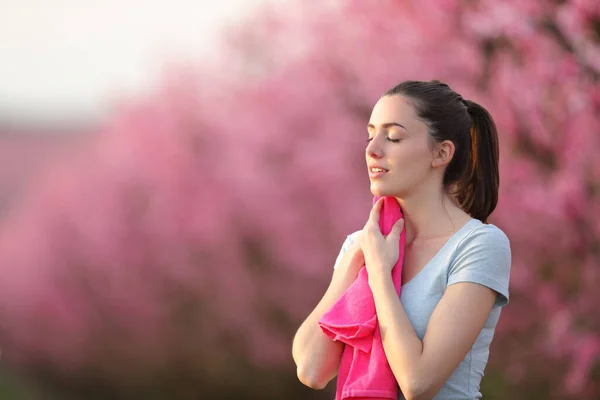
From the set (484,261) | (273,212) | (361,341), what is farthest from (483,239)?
(273,212)

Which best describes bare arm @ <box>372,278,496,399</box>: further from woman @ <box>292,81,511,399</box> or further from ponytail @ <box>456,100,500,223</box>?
ponytail @ <box>456,100,500,223</box>

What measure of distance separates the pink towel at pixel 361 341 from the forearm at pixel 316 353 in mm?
17

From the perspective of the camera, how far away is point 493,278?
1.69 metres

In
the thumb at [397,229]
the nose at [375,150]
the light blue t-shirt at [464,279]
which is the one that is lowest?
the light blue t-shirt at [464,279]

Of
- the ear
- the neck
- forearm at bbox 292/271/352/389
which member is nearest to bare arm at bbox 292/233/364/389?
forearm at bbox 292/271/352/389

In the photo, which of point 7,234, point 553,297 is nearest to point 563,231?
point 553,297

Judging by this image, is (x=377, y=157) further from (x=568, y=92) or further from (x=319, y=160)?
(x=319, y=160)

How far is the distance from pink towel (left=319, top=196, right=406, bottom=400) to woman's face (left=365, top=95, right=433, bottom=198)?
11cm

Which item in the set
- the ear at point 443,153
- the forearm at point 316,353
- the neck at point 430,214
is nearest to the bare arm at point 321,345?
the forearm at point 316,353

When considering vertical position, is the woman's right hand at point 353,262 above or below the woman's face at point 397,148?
below

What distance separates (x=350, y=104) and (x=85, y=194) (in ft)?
6.00

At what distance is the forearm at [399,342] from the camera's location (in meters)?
1.63

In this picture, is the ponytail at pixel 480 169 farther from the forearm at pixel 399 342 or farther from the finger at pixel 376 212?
the forearm at pixel 399 342

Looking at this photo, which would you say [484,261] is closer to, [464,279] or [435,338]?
[464,279]
